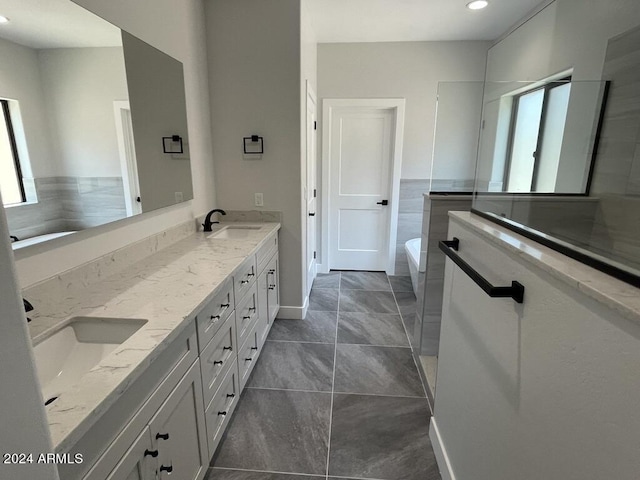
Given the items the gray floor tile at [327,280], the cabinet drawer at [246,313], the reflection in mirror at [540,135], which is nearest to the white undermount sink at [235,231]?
the cabinet drawer at [246,313]

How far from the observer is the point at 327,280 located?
13.9 feet

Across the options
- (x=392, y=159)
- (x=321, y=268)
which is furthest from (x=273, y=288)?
(x=392, y=159)

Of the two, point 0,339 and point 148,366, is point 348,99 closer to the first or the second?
point 148,366

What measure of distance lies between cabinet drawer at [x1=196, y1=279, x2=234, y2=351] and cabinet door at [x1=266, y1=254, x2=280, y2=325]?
2.94 ft

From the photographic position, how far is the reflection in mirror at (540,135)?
2.02m

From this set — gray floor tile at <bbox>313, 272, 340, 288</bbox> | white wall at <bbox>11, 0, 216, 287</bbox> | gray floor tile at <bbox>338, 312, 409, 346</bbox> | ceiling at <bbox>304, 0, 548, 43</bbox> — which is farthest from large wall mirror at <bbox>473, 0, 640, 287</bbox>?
gray floor tile at <bbox>313, 272, 340, 288</bbox>

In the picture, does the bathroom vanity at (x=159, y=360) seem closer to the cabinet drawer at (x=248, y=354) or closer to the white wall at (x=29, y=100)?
the cabinet drawer at (x=248, y=354)

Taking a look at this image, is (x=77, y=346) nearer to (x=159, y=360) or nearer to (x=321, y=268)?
(x=159, y=360)

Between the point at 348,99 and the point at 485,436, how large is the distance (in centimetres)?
368

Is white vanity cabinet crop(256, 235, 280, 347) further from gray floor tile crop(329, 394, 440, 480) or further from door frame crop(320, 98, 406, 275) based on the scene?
door frame crop(320, 98, 406, 275)

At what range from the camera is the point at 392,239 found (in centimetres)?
433

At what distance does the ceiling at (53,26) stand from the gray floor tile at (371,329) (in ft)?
8.25

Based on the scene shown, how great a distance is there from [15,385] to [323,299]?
3264mm

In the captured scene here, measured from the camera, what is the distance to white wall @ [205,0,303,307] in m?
2.67
